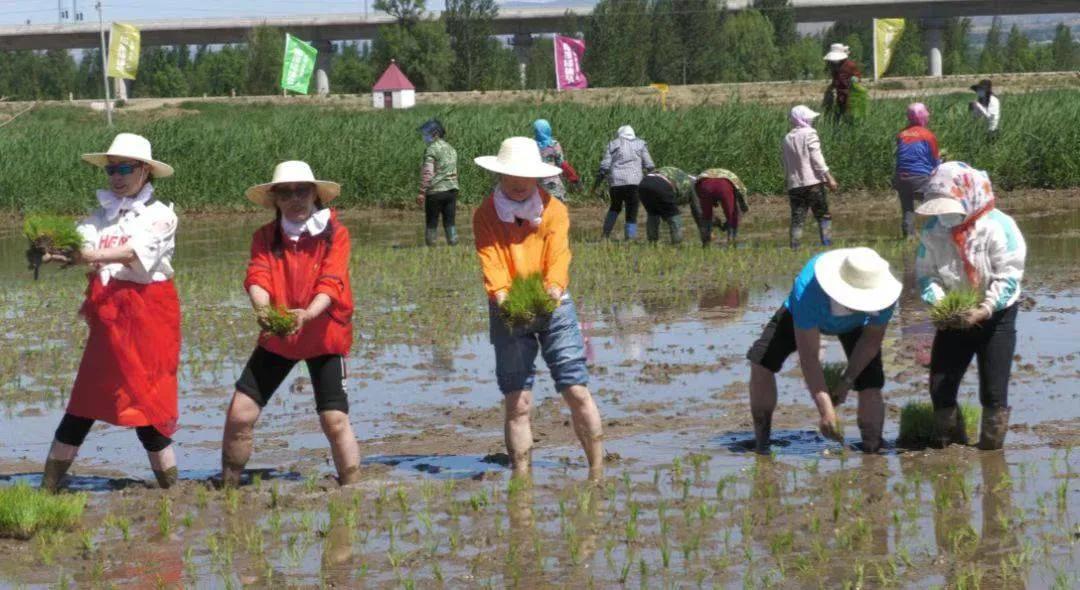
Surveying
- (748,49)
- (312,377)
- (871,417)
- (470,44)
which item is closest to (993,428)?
(871,417)

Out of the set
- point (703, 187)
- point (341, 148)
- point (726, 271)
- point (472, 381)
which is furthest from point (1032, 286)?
point (341, 148)

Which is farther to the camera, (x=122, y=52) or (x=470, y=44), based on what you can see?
(x=470, y=44)

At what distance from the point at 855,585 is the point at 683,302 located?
837 cm

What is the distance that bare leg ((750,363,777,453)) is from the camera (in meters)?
8.25

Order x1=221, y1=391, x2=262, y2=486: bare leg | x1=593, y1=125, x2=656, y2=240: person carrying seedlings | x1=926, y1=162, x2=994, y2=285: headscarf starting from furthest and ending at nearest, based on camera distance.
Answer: x1=593, y1=125, x2=656, y2=240: person carrying seedlings < x1=926, y1=162, x2=994, y2=285: headscarf < x1=221, y1=391, x2=262, y2=486: bare leg

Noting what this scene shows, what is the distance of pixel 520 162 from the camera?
7.66m

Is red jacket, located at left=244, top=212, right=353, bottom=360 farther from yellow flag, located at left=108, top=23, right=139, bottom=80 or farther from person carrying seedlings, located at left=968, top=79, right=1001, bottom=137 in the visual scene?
yellow flag, located at left=108, top=23, right=139, bottom=80

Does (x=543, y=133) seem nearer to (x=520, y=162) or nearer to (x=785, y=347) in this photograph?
(x=785, y=347)

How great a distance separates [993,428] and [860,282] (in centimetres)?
128

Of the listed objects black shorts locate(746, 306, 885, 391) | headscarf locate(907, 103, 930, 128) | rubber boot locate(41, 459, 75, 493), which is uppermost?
headscarf locate(907, 103, 930, 128)

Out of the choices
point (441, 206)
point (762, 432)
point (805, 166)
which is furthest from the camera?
point (441, 206)

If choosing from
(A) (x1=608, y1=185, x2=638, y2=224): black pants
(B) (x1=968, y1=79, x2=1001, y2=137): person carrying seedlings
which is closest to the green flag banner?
(B) (x1=968, y1=79, x2=1001, y2=137): person carrying seedlings

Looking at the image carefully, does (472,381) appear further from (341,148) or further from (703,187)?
(341,148)

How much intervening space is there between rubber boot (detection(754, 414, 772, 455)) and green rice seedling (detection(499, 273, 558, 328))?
1510 mm
